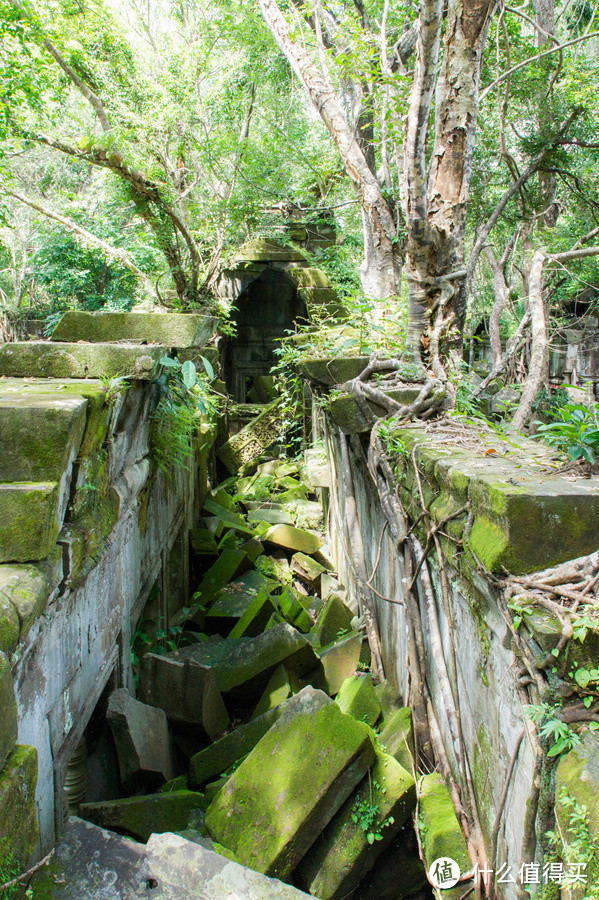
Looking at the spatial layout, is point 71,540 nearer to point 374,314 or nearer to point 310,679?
point 310,679

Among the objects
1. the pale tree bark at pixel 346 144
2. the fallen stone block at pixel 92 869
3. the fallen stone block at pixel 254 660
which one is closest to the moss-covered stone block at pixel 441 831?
the fallen stone block at pixel 92 869

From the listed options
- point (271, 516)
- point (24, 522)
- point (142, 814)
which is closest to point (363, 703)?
point (142, 814)

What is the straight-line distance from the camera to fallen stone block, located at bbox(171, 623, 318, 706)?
3711mm

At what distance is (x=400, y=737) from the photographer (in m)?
2.77

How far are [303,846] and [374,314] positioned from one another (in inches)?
183

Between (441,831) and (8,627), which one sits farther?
(441,831)

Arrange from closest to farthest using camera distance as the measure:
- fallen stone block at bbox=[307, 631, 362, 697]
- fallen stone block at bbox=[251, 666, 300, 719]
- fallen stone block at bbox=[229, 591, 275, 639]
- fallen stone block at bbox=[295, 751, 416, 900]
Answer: fallen stone block at bbox=[295, 751, 416, 900]
fallen stone block at bbox=[251, 666, 300, 719]
fallen stone block at bbox=[307, 631, 362, 697]
fallen stone block at bbox=[229, 591, 275, 639]

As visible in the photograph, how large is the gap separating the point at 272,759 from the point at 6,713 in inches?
51.9

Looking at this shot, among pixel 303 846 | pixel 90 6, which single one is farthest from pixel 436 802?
pixel 90 6

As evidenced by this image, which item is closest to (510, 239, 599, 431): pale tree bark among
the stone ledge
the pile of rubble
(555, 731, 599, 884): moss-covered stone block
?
the stone ledge

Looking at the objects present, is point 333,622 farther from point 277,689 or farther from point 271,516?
point 271,516

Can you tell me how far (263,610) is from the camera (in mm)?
4746

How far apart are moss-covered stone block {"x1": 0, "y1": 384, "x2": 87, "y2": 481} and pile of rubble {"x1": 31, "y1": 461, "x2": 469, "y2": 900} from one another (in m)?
1.35

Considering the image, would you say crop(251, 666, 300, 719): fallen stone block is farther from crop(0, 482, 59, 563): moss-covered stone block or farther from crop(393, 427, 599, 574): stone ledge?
crop(0, 482, 59, 563): moss-covered stone block
